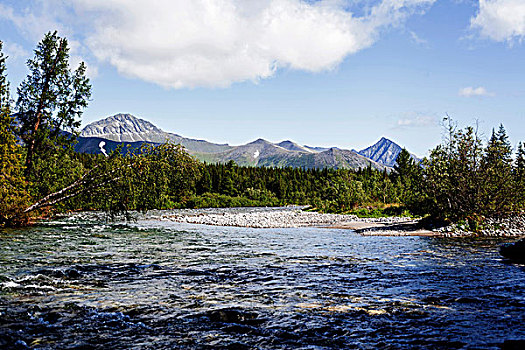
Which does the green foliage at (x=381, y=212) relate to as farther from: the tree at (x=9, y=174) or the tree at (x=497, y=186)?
the tree at (x=9, y=174)

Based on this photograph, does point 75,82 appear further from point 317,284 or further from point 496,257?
point 496,257

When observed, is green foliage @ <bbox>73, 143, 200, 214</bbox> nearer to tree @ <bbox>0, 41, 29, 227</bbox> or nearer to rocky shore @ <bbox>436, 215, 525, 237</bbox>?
tree @ <bbox>0, 41, 29, 227</bbox>

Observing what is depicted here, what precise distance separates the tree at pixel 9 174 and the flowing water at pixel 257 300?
23.7 feet

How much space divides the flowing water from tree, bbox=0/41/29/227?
285 inches

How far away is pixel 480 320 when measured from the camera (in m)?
7.53

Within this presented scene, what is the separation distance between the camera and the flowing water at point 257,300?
259 inches

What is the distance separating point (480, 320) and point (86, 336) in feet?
25.0

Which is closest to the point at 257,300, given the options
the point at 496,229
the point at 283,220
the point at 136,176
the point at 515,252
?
the point at 515,252

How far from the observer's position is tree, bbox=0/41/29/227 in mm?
22078

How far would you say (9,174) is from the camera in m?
22.8

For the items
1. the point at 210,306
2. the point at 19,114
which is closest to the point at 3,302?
the point at 210,306

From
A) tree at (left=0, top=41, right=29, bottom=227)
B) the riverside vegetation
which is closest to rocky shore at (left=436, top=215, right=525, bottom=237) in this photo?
the riverside vegetation

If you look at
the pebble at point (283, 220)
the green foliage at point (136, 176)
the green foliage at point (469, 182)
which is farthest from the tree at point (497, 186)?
the green foliage at point (136, 176)

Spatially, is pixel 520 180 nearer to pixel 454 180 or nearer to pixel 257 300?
pixel 454 180
